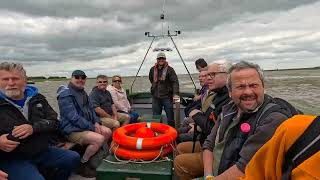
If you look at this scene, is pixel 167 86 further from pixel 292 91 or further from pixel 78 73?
pixel 292 91

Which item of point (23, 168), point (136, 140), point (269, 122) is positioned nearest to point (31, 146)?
Answer: point (23, 168)

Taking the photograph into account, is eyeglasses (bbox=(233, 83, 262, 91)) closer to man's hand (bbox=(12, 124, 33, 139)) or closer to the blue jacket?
man's hand (bbox=(12, 124, 33, 139))

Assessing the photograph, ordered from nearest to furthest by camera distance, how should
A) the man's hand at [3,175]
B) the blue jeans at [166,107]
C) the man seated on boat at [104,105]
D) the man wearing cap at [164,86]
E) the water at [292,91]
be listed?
1. the man's hand at [3,175]
2. the man seated on boat at [104,105]
3. the man wearing cap at [164,86]
4. the blue jeans at [166,107]
5. the water at [292,91]

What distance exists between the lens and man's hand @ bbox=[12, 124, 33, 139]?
2646mm

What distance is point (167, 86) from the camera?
21.2 ft

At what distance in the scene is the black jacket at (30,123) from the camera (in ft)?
8.91

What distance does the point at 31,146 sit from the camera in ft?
9.30

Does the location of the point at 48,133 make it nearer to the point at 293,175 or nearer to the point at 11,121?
the point at 11,121

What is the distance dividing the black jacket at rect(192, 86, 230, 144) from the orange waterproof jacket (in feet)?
5.78

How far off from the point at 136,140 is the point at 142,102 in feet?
18.7

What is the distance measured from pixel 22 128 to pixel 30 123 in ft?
0.62

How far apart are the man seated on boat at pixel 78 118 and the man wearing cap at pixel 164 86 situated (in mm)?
2172

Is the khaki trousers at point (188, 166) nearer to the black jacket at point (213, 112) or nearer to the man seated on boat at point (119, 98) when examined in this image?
the black jacket at point (213, 112)

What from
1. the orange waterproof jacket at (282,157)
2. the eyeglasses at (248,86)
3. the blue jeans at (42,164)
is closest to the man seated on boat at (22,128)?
the blue jeans at (42,164)
